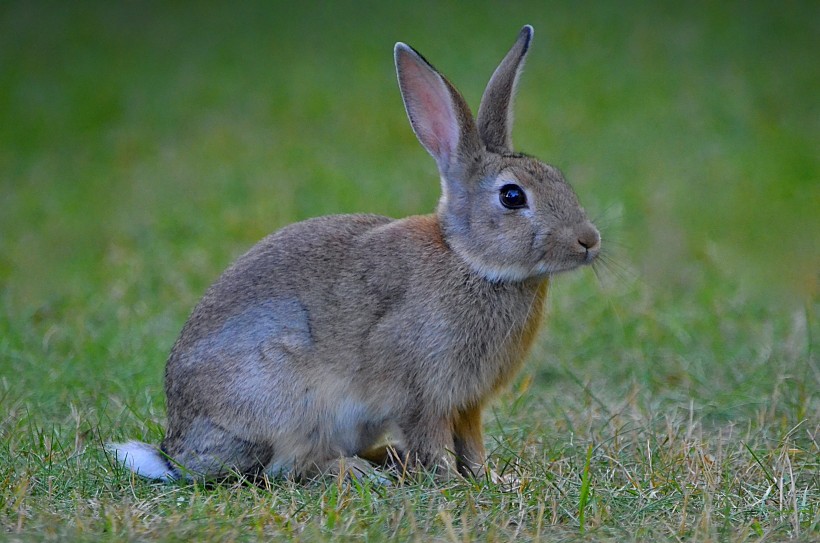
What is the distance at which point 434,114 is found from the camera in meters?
4.45

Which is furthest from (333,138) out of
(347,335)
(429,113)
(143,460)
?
(143,460)

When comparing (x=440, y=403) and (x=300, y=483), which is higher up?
(x=440, y=403)

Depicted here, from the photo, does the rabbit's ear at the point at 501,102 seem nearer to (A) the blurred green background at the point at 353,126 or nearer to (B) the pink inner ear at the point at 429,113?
(B) the pink inner ear at the point at 429,113

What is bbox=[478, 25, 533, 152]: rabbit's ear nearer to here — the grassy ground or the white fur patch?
the grassy ground

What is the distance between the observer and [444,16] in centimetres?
1345

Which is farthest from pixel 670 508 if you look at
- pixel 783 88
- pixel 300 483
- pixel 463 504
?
pixel 783 88

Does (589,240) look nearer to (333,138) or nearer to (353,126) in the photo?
(333,138)

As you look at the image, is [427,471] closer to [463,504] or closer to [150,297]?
[463,504]

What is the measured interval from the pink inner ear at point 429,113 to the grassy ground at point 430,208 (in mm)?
1209

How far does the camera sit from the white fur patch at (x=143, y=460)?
4.00 m

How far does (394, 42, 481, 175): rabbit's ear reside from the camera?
436 centimetres

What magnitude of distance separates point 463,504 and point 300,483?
77 cm

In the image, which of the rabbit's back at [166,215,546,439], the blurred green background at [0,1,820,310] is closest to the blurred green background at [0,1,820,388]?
the blurred green background at [0,1,820,310]

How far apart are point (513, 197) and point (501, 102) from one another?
469mm
